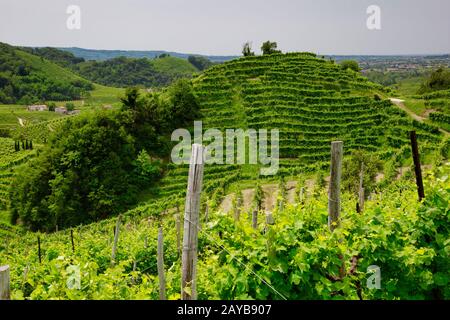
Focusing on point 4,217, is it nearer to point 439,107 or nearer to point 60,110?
point 439,107

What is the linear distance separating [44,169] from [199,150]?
3725 centimetres

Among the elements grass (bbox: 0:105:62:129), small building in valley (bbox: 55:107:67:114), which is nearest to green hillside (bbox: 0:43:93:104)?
small building in valley (bbox: 55:107:67:114)

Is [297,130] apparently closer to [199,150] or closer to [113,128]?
[113,128]

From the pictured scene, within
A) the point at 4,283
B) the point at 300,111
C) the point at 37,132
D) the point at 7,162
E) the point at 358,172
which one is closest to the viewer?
the point at 4,283

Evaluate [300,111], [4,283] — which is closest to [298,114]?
[300,111]

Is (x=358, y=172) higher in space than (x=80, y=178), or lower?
higher

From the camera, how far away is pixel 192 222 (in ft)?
12.8

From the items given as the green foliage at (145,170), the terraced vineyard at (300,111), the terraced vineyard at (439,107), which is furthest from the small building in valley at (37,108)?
the terraced vineyard at (439,107)

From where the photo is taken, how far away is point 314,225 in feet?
17.0
